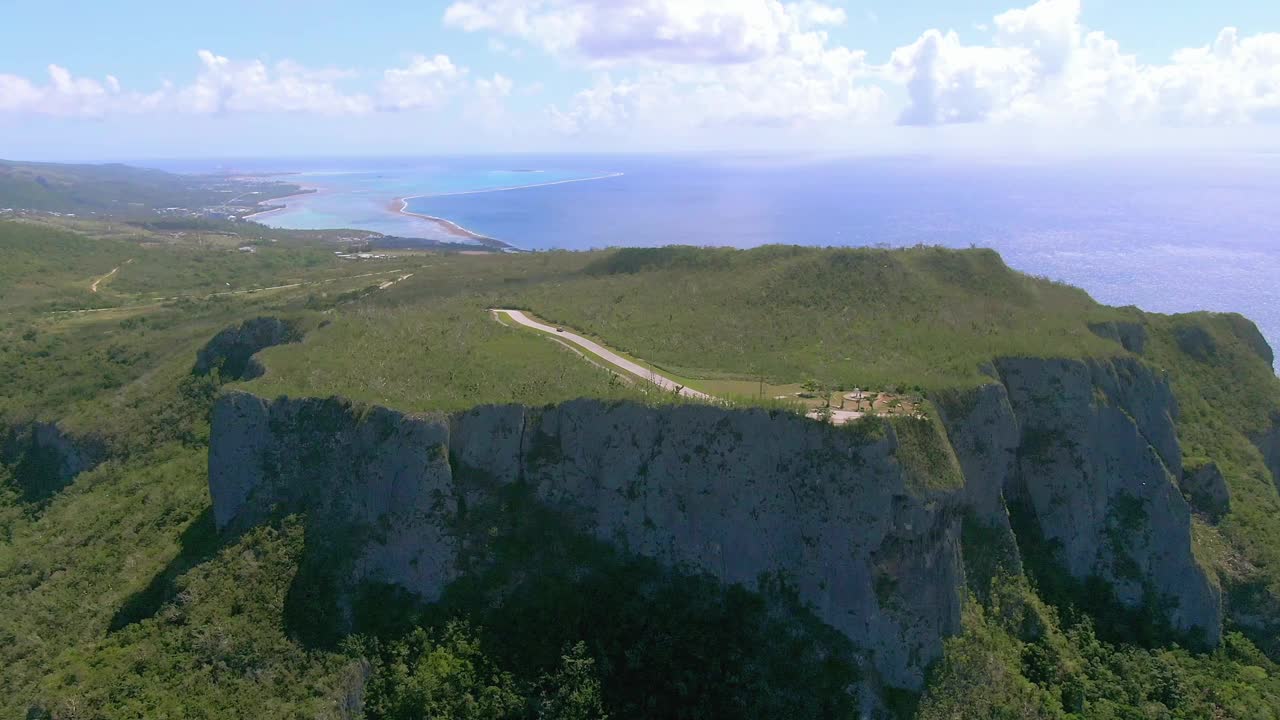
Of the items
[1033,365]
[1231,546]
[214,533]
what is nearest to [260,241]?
[214,533]

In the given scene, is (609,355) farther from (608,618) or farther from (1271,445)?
(1271,445)

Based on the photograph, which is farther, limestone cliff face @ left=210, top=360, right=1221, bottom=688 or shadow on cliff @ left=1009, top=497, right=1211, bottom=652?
shadow on cliff @ left=1009, top=497, right=1211, bottom=652

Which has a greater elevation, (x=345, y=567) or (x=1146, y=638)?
(x=345, y=567)

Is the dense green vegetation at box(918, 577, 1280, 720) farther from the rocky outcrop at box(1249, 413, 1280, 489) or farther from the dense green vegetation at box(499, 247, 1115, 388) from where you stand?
the rocky outcrop at box(1249, 413, 1280, 489)

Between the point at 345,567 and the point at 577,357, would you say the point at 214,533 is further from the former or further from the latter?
the point at 577,357

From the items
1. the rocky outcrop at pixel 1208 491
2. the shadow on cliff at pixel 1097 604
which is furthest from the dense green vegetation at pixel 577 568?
the rocky outcrop at pixel 1208 491

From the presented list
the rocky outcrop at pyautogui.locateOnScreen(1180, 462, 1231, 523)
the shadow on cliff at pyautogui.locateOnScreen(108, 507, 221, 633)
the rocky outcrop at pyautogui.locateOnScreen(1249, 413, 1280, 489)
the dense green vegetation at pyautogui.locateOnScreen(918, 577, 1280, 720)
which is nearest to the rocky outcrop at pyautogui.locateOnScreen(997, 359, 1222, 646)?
the dense green vegetation at pyautogui.locateOnScreen(918, 577, 1280, 720)

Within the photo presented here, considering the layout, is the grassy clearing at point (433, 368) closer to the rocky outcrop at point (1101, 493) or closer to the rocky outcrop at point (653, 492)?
the rocky outcrop at point (653, 492)
